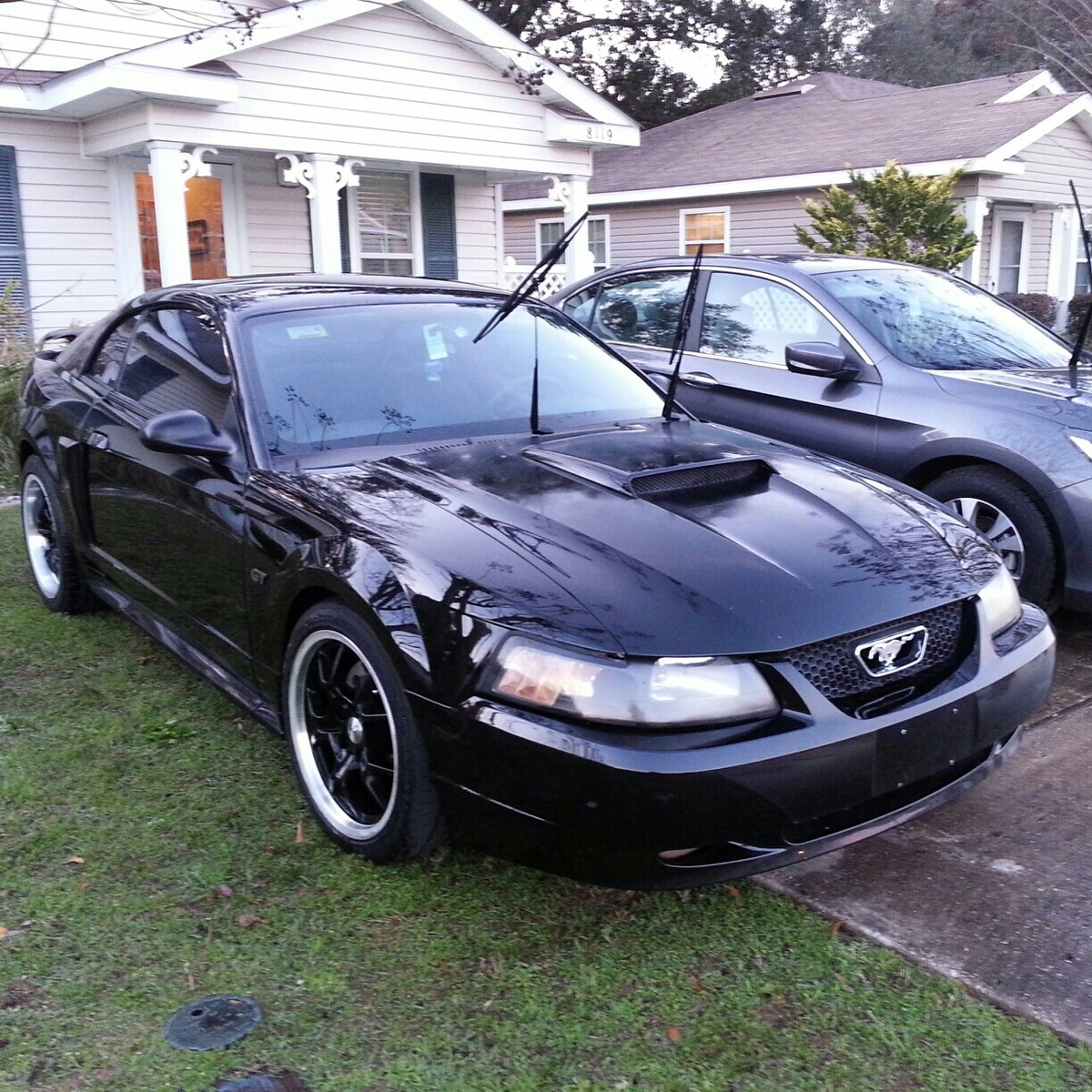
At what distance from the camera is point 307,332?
3.80 meters

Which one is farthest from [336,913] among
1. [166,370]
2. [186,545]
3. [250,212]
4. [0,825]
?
[250,212]

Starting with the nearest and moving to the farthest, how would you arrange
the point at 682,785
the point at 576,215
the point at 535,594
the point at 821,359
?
the point at 682,785 → the point at 535,594 → the point at 821,359 → the point at 576,215

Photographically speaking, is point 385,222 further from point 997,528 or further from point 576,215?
point 997,528

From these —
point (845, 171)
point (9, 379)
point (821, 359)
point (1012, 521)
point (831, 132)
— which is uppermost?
point (831, 132)

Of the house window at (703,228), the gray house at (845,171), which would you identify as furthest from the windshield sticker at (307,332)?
the house window at (703,228)

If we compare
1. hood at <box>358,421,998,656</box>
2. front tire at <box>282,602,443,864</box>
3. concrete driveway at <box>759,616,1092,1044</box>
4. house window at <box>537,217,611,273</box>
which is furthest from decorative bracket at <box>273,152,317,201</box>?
concrete driveway at <box>759,616,1092,1044</box>

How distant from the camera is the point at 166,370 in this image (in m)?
4.17

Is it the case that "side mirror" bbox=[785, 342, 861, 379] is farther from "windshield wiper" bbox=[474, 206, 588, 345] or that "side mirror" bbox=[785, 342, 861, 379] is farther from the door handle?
"windshield wiper" bbox=[474, 206, 588, 345]

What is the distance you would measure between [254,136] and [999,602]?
980 cm

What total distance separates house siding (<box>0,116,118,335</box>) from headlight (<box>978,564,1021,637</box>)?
10058mm

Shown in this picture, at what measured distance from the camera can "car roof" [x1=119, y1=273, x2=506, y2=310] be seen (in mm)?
3949

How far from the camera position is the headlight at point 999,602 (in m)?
3.04

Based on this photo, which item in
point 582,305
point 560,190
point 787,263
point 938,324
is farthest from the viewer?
point 560,190

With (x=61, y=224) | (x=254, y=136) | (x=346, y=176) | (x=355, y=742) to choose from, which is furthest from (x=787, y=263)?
(x=61, y=224)
